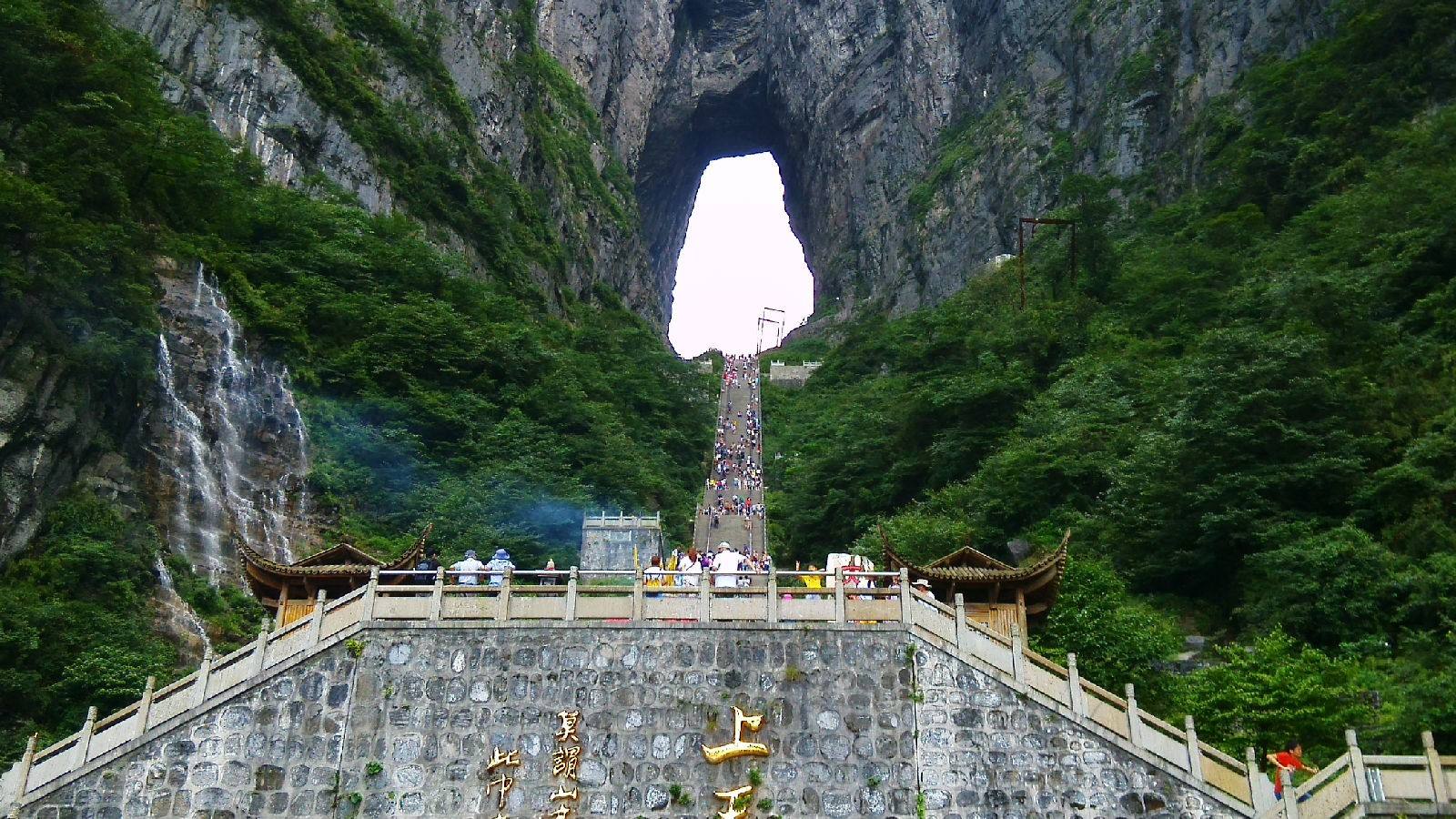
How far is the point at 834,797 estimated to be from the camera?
530 inches

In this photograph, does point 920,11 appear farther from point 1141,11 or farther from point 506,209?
point 506,209

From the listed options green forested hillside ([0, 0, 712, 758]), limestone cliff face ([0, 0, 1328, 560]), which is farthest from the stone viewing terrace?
limestone cliff face ([0, 0, 1328, 560])

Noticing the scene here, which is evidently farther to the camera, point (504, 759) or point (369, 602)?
point (369, 602)

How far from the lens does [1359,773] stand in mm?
11430

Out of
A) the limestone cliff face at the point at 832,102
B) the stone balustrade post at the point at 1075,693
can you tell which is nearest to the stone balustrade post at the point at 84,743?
the stone balustrade post at the point at 1075,693

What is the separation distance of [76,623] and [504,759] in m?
8.53

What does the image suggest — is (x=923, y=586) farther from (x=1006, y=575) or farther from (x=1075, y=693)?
(x=1075, y=693)

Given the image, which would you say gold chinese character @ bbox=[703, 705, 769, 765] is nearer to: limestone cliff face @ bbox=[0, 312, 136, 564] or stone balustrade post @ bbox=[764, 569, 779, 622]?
stone balustrade post @ bbox=[764, 569, 779, 622]

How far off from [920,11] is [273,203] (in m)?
48.9

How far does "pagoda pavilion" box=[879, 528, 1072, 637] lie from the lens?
15.0 metres

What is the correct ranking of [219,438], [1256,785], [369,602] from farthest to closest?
[219,438] → [369,602] → [1256,785]

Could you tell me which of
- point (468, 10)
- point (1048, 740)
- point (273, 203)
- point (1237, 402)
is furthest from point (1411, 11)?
point (468, 10)

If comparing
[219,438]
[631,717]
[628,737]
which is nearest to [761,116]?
[219,438]

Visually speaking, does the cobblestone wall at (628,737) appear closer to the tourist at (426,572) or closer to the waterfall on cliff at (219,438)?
the tourist at (426,572)
